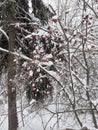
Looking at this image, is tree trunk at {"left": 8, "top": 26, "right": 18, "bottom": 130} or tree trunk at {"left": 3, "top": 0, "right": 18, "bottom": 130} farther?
tree trunk at {"left": 8, "top": 26, "right": 18, "bottom": 130}

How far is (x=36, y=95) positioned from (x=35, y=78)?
3.55ft

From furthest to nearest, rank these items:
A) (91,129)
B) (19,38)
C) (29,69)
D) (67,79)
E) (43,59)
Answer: (19,38) < (29,69) < (67,79) < (43,59) < (91,129)

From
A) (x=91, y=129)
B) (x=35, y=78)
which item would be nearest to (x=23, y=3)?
(x=35, y=78)

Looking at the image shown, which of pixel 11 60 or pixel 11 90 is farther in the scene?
pixel 11 60

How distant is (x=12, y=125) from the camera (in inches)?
382

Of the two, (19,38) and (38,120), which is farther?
(38,120)

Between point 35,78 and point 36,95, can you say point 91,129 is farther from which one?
point 36,95

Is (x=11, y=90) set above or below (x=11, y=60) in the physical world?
below

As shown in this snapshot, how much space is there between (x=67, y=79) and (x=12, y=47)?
9.88ft

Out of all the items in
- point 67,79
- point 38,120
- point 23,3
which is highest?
point 23,3

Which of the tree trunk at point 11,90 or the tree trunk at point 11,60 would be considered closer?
the tree trunk at point 11,60

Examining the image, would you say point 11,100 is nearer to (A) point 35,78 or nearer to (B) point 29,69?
(A) point 35,78

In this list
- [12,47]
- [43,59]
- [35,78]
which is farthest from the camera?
[12,47]

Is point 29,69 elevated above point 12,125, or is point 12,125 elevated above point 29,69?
point 29,69
